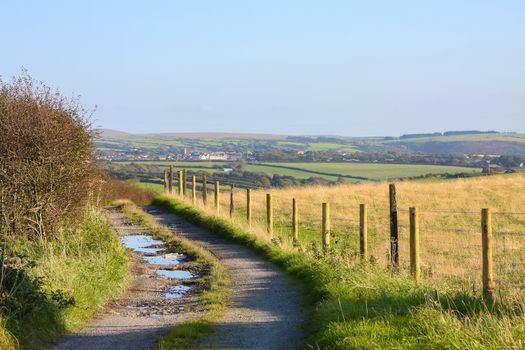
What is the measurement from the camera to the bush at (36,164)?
18859mm

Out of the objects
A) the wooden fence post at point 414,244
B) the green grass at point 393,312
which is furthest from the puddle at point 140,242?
the wooden fence post at point 414,244

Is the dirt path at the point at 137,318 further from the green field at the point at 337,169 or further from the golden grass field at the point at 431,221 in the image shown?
the green field at the point at 337,169

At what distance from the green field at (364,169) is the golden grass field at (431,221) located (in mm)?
22713

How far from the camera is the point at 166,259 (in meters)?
22.0

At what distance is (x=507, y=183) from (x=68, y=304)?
138ft

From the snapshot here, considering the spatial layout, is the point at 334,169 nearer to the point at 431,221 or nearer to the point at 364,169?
the point at 364,169

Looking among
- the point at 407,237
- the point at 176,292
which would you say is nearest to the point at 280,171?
the point at 407,237

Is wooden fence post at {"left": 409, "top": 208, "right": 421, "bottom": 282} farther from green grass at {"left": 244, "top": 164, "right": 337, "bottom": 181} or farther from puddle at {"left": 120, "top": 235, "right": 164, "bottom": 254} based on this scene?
green grass at {"left": 244, "top": 164, "right": 337, "bottom": 181}

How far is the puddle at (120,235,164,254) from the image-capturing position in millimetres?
23853

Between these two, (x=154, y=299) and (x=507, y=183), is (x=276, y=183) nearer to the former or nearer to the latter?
(x=507, y=183)

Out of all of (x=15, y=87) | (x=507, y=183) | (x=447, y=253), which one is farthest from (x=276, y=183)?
(x=15, y=87)

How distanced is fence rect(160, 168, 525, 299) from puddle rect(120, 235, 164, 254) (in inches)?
120

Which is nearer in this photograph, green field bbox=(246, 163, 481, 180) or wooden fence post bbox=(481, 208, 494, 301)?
wooden fence post bbox=(481, 208, 494, 301)

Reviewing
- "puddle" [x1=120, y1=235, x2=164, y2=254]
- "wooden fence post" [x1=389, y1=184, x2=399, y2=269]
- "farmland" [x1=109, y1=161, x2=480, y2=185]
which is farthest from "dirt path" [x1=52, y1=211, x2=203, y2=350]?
"farmland" [x1=109, y1=161, x2=480, y2=185]
